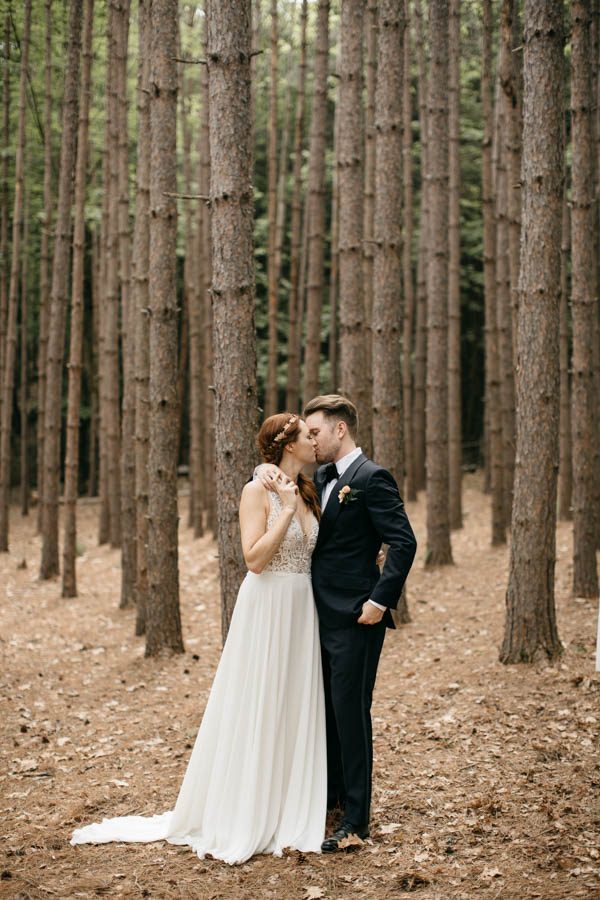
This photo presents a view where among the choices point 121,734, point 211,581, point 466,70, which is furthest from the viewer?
point 466,70

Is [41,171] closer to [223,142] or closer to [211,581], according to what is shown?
[211,581]

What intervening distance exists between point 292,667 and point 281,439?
1.15 metres

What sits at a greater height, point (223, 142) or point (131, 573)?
point (223, 142)

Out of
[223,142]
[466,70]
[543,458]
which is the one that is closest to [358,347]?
[543,458]

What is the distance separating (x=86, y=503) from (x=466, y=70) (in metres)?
13.3

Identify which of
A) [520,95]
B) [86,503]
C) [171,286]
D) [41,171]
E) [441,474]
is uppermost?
[41,171]

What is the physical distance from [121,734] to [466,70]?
56.7ft

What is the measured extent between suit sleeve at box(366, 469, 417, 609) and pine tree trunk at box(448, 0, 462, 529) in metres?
8.97

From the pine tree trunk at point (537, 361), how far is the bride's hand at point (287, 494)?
2.86 meters

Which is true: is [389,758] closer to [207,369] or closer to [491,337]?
[491,337]

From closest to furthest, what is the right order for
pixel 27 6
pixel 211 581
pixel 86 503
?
pixel 211 581 < pixel 27 6 < pixel 86 503

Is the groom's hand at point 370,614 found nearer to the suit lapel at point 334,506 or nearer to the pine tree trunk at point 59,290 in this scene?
the suit lapel at point 334,506

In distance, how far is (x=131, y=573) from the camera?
10594 millimetres

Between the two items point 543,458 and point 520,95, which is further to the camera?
point 520,95
